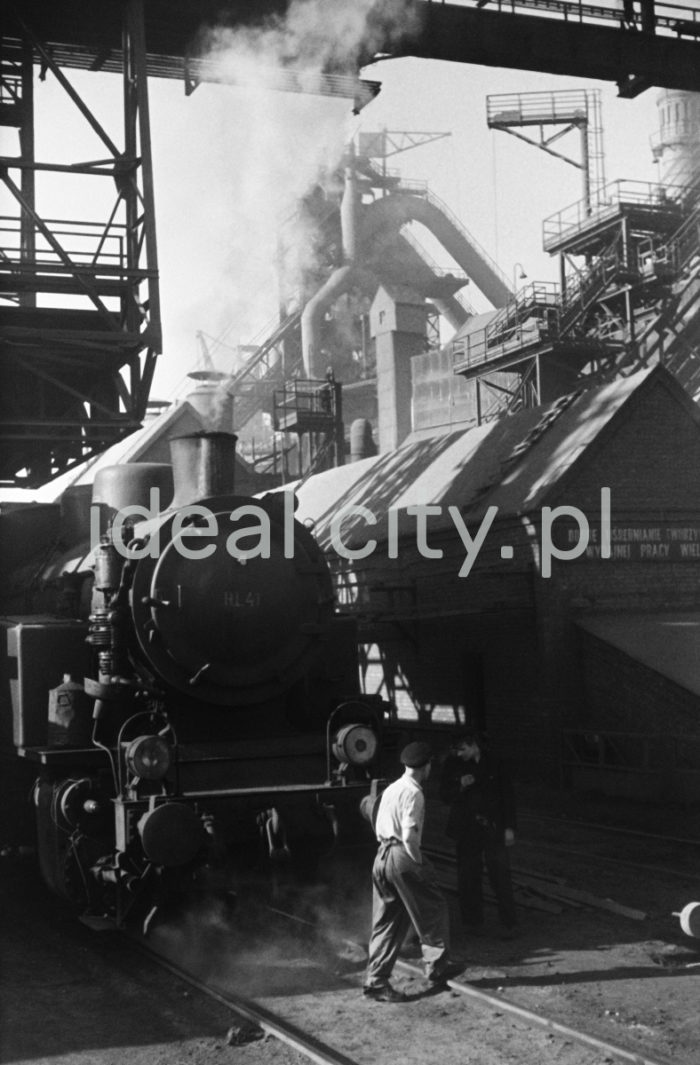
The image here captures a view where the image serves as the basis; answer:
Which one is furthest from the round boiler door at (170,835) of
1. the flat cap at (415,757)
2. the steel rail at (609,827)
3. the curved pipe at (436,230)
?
the curved pipe at (436,230)

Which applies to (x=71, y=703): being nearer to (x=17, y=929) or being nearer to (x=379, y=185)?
(x=17, y=929)

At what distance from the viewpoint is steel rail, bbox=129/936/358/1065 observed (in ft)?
18.3

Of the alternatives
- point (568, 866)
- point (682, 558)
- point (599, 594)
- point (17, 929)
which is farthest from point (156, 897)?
point (682, 558)

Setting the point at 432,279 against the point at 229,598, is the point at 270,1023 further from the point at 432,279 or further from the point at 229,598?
the point at 432,279

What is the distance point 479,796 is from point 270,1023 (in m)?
2.78

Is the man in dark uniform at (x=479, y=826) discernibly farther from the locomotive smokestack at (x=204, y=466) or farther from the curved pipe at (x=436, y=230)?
the curved pipe at (x=436, y=230)

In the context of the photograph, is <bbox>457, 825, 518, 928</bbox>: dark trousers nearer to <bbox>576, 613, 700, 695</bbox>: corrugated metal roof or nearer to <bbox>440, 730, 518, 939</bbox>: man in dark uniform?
<bbox>440, 730, 518, 939</bbox>: man in dark uniform

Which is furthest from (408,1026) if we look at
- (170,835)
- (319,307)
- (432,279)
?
(432,279)

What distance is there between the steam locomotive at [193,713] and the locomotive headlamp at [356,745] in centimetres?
1

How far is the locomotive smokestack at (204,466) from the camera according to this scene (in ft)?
29.9

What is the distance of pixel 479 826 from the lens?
8.30 meters

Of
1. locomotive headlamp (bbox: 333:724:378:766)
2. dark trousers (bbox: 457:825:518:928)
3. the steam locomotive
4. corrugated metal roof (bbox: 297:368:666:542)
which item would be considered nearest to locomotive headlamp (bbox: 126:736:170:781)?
the steam locomotive

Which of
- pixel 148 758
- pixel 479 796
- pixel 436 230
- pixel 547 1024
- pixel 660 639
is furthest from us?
pixel 436 230

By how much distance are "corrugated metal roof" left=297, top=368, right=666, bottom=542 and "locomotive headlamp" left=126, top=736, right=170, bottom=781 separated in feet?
32.7
